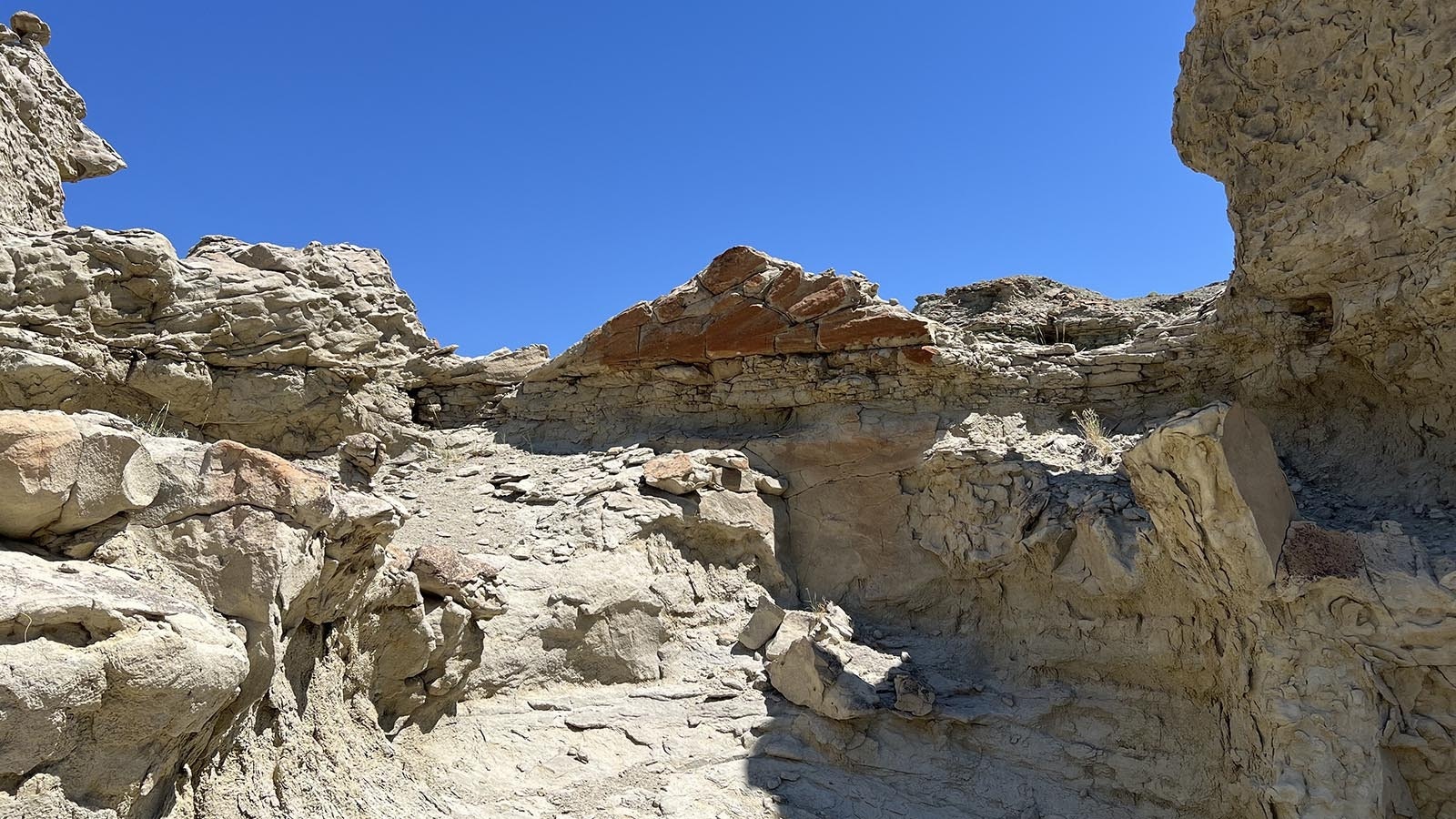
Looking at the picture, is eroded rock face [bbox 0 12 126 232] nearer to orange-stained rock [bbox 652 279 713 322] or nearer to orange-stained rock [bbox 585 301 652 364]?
orange-stained rock [bbox 585 301 652 364]

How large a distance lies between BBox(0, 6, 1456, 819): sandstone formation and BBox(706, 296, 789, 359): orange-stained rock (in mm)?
45

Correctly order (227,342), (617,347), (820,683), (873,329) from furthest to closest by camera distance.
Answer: (617,347)
(873,329)
(227,342)
(820,683)

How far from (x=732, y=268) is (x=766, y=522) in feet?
9.96

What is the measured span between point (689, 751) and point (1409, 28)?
7544 millimetres

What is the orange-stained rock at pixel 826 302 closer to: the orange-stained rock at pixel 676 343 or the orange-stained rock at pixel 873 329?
the orange-stained rock at pixel 873 329


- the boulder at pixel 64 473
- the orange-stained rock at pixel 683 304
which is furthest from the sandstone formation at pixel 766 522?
the orange-stained rock at pixel 683 304

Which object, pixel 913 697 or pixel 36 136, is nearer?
pixel 913 697

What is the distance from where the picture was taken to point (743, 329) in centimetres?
958

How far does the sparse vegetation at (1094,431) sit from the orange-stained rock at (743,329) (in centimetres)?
326

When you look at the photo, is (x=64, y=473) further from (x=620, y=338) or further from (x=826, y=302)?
(x=826, y=302)

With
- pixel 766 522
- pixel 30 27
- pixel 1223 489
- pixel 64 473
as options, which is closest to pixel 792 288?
pixel 766 522

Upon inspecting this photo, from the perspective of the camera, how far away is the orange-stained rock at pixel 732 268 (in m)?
9.75

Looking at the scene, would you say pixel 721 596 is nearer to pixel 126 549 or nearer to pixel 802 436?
pixel 802 436

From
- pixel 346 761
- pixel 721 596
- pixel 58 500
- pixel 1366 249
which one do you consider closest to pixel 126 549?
pixel 58 500
